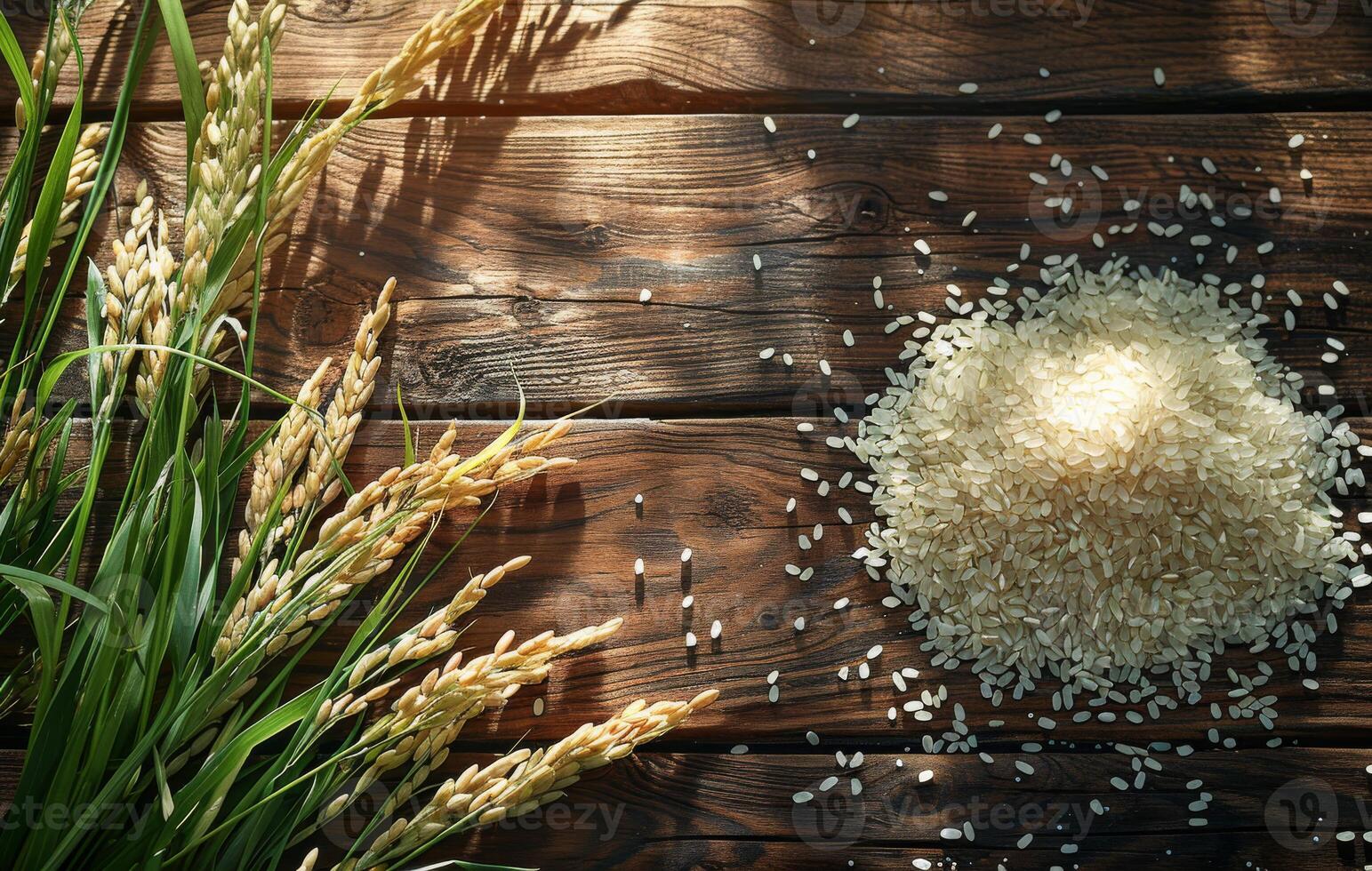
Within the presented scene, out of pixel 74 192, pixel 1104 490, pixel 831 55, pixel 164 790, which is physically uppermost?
pixel 831 55

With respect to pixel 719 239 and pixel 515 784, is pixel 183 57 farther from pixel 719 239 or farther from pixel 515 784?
pixel 515 784

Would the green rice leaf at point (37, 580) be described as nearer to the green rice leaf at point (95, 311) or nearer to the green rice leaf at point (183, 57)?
the green rice leaf at point (95, 311)

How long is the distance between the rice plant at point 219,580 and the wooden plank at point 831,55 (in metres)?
0.13

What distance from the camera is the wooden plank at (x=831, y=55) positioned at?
1170mm

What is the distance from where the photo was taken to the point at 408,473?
953 millimetres

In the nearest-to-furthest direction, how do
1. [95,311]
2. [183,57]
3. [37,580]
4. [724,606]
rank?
[37,580]
[183,57]
[95,311]
[724,606]

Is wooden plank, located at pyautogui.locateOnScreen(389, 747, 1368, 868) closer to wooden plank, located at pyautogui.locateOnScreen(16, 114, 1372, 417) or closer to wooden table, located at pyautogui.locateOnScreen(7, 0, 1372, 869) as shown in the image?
wooden table, located at pyautogui.locateOnScreen(7, 0, 1372, 869)

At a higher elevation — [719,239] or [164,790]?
[719,239]

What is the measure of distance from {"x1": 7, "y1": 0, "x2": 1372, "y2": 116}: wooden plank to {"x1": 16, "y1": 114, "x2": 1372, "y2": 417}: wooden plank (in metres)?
0.04

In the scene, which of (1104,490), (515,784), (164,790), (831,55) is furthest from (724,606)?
(831,55)

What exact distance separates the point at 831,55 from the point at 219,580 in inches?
40.9

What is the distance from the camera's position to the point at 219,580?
1092 mm

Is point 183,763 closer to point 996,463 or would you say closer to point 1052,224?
point 996,463

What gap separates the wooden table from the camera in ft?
3.55
